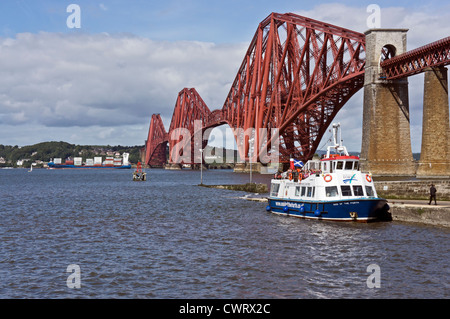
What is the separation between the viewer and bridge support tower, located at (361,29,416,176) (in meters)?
60.0

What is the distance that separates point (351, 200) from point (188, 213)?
17591mm

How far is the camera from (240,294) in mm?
17406

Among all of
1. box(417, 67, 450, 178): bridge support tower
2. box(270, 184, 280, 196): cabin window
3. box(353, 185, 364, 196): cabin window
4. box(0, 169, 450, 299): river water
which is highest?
box(417, 67, 450, 178): bridge support tower

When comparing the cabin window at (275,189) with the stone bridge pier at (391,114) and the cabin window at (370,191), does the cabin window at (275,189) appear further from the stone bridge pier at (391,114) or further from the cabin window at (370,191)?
the stone bridge pier at (391,114)

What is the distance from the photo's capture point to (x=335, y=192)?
109 feet

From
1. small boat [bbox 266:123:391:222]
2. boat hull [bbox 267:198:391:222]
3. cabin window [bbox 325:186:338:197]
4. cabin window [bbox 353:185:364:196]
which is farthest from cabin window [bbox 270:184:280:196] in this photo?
cabin window [bbox 353:185:364:196]

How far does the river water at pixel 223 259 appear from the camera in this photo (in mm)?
17906

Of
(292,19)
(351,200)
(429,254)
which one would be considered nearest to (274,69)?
(292,19)

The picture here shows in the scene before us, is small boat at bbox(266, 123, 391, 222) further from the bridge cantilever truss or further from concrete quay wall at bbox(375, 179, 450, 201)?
the bridge cantilever truss

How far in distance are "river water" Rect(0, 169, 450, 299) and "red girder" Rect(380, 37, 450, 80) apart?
3044 centimetres

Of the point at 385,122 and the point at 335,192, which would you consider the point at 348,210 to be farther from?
the point at 385,122

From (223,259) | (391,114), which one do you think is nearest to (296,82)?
(391,114)

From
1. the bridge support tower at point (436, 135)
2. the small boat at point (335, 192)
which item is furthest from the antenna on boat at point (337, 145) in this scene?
the bridge support tower at point (436, 135)

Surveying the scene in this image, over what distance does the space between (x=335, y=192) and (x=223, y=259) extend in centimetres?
1291
